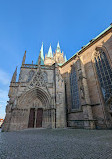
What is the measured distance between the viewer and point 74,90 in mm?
13305

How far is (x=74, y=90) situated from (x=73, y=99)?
4.85 ft

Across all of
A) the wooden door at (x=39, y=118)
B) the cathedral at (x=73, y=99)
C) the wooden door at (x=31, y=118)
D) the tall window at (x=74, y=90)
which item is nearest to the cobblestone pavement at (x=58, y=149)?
the cathedral at (x=73, y=99)

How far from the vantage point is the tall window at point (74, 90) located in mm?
12241

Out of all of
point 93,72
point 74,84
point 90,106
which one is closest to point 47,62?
point 74,84

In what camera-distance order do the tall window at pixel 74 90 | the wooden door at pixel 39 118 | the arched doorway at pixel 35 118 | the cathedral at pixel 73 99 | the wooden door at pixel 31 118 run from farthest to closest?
the tall window at pixel 74 90, the wooden door at pixel 39 118, the arched doorway at pixel 35 118, the wooden door at pixel 31 118, the cathedral at pixel 73 99

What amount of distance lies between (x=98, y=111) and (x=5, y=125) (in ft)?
36.3

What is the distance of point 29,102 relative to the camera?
11.7m

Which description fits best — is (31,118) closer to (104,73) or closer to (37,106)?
(37,106)

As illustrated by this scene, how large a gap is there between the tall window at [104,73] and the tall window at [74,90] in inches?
146

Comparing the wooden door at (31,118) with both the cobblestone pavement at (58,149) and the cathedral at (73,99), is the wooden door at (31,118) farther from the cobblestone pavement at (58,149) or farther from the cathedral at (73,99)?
the cobblestone pavement at (58,149)

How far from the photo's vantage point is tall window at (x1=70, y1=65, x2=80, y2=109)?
40.2 ft

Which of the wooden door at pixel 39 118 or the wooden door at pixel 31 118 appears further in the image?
the wooden door at pixel 39 118

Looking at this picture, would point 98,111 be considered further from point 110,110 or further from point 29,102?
point 29,102

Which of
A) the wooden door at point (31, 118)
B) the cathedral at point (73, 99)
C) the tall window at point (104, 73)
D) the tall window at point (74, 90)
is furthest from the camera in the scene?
the tall window at point (74, 90)
